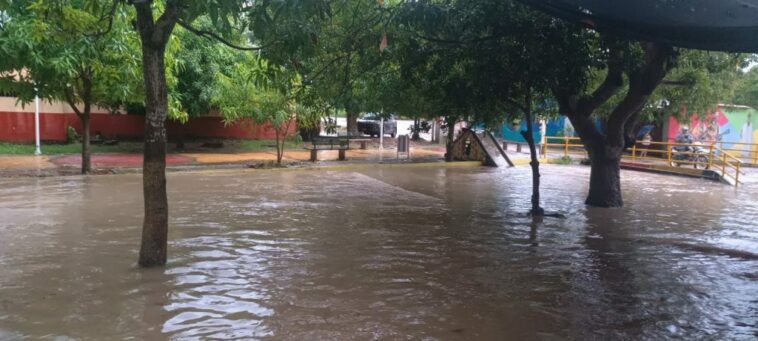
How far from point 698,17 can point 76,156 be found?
19.4 metres

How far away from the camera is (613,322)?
5574 mm

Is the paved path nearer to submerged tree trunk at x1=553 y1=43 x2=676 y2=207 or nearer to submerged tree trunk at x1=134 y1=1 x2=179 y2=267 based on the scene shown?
submerged tree trunk at x1=553 y1=43 x2=676 y2=207

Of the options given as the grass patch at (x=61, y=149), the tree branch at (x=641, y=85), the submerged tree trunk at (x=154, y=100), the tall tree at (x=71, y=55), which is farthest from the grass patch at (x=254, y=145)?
the submerged tree trunk at (x=154, y=100)

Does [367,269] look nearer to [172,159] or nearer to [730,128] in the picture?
[172,159]

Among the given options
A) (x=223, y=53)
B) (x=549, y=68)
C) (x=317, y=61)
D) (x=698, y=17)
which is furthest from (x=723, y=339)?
(x=223, y=53)

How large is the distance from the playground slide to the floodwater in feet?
29.4

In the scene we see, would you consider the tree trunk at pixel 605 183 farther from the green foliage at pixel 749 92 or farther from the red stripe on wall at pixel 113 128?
the green foliage at pixel 749 92

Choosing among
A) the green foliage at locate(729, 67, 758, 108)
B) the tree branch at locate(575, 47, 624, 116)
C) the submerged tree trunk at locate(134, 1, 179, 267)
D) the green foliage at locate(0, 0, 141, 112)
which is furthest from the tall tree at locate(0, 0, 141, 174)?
the green foliage at locate(729, 67, 758, 108)

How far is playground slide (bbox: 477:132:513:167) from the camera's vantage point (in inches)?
885

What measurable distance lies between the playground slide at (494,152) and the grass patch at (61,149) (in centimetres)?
1310

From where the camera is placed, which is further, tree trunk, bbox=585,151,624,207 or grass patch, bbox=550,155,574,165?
grass patch, bbox=550,155,574,165

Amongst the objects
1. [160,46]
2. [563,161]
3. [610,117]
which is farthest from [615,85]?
[563,161]

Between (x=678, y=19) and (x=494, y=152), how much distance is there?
54.9ft

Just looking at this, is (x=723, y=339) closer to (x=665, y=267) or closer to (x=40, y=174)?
(x=665, y=267)
